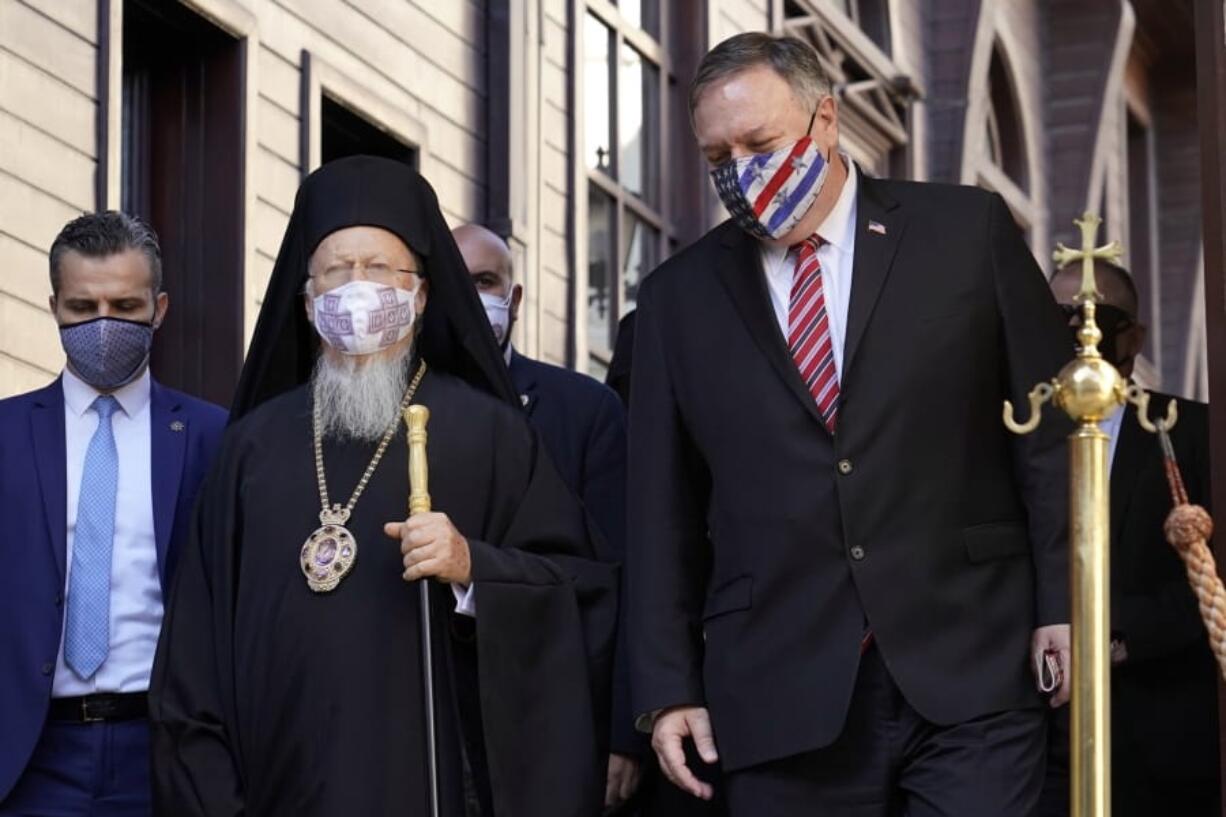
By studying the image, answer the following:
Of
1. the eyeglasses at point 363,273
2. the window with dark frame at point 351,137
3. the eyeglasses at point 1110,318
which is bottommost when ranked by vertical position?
the eyeglasses at point 363,273

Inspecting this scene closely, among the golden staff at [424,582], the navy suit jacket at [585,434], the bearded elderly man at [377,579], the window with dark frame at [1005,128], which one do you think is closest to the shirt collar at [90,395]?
the bearded elderly man at [377,579]

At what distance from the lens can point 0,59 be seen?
801cm

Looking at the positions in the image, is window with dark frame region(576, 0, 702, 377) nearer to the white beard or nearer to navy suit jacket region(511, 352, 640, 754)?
navy suit jacket region(511, 352, 640, 754)

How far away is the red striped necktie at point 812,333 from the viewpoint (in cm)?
548

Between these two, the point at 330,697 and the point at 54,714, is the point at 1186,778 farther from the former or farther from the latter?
the point at 54,714

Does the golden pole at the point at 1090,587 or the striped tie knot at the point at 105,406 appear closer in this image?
the golden pole at the point at 1090,587

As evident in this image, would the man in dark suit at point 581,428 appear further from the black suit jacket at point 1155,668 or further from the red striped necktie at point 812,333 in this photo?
the black suit jacket at point 1155,668

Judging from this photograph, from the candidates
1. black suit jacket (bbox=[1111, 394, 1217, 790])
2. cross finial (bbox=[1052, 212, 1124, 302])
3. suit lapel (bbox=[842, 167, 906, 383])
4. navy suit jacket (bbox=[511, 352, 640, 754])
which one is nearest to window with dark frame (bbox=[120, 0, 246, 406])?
navy suit jacket (bbox=[511, 352, 640, 754])

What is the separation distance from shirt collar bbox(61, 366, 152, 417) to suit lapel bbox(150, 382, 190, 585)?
0.16 ft

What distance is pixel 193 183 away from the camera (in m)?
9.40

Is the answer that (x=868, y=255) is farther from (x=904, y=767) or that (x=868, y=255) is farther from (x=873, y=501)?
(x=904, y=767)

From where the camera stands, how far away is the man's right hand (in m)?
5.45

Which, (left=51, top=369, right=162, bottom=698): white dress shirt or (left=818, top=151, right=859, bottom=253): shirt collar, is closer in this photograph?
(left=818, top=151, right=859, bottom=253): shirt collar

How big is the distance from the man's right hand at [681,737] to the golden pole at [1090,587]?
3.63ft
